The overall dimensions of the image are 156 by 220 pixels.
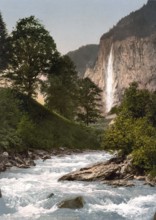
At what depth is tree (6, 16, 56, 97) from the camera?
77.9 metres

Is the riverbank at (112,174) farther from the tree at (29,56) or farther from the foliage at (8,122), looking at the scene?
the tree at (29,56)

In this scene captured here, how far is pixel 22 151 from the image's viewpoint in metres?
54.0

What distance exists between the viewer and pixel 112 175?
37.4 m

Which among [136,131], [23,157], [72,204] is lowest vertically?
[72,204]

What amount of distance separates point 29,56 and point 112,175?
45.0 metres

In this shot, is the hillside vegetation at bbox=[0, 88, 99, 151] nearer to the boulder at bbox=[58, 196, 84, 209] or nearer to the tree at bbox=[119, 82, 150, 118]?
the tree at bbox=[119, 82, 150, 118]

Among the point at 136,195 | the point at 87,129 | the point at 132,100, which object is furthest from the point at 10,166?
the point at 87,129

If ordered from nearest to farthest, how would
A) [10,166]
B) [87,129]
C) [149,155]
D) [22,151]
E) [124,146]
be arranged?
[149,155] < [124,146] < [10,166] < [22,151] < [87,129]

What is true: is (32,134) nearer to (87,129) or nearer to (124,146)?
(87,129)

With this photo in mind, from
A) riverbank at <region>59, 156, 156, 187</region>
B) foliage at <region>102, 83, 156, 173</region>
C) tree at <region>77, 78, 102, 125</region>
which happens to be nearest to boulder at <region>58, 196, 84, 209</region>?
riverbank at <region>59, 156, 156, 187</region>

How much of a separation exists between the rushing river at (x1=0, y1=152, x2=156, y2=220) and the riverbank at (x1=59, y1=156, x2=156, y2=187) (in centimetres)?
110

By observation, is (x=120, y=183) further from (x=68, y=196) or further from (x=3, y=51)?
(x=3, y=51)

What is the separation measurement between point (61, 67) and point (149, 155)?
4702 cm

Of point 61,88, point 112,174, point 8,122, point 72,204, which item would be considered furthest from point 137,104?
point 61,88
